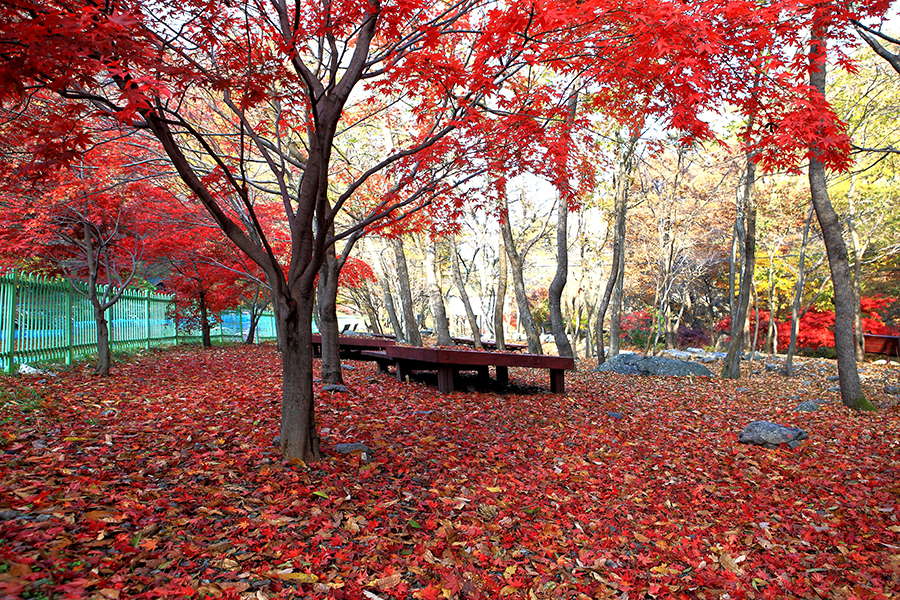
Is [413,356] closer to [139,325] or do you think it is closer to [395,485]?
[395,485]

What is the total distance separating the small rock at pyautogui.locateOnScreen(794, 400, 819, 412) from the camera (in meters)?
7.25

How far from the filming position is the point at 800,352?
2106cm

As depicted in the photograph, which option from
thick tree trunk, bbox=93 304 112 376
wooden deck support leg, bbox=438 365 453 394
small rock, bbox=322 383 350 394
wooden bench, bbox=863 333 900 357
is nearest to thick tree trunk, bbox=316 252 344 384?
small rock, bbox=322 383 350 394

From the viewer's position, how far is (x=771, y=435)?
5.59 meters

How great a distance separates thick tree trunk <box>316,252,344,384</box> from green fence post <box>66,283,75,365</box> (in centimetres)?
567

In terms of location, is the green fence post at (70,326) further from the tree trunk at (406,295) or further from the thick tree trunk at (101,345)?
the tree trunk at (406,295)

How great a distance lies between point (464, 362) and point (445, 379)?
24.5 inches

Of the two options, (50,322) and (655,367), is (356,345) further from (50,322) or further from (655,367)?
(655,367)

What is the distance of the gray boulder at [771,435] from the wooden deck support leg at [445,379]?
369cm

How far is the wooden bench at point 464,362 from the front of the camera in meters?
6.81

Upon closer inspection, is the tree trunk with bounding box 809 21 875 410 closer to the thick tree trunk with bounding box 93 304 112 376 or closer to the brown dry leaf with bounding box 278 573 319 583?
the brown dry leaf with bounding box 278 573 319 583

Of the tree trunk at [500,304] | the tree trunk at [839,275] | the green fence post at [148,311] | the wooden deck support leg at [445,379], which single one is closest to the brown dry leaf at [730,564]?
the wooden deck support leg at [445,379]

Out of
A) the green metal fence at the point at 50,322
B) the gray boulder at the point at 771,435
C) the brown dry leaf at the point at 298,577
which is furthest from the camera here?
the green metal fence at the point at 50,322

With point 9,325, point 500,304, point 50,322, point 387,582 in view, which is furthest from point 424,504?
point 500,304
